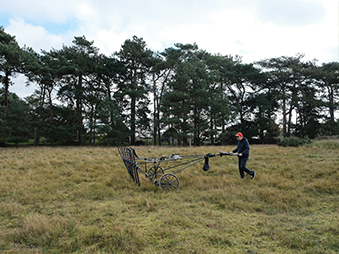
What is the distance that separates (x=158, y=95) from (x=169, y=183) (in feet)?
89.1

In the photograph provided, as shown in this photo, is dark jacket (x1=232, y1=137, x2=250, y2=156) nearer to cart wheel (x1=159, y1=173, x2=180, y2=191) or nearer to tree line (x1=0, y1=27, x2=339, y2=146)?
cart wheel (x1=159, y1=173, x2=180, y2=191)

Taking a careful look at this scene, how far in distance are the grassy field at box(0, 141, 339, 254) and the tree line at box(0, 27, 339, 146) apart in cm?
1799

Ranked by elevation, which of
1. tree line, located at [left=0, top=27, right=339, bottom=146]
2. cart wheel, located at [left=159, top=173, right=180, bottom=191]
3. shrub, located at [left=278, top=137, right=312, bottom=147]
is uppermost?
tree line, located at [left=0, top=27, right=339, bottom=146]

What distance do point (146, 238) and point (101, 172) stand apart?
Answer: 19.4 ft

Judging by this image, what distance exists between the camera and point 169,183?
21.3 feet

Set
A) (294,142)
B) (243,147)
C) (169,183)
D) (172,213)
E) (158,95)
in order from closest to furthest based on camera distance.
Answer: (172,213) < (169,183) < (243,147) < (294,142) < (158,95)

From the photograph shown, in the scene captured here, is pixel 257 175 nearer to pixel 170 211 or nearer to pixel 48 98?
pixel 170 211

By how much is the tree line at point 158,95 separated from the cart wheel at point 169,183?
1817 cm

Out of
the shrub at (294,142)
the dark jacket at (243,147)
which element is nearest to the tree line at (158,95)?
the shrub at (294,142)

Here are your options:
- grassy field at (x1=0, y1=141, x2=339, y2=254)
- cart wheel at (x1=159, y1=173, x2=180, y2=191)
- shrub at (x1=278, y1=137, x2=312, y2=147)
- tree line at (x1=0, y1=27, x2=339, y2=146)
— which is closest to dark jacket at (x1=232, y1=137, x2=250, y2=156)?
grassy field at (x1=0, y1=141, x2=339, y2=254)

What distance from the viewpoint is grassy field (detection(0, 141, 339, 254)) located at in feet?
10.9

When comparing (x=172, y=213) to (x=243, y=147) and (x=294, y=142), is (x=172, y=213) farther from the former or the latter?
(x=294, y=142)

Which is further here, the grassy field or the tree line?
the tree line

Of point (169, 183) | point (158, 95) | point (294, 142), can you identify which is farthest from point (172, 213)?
point (158, 95)
